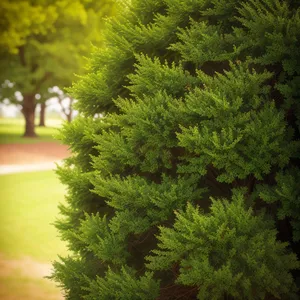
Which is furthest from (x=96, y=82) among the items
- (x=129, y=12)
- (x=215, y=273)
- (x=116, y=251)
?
(x=215, y=273)

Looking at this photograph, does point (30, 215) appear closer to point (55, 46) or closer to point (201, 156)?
point (201, 156)

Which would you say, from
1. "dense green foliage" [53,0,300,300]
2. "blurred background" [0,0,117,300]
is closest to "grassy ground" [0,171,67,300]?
"blurred background" [0,0,117,300]

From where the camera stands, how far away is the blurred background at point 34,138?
23.6ft

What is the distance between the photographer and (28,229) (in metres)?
9.66

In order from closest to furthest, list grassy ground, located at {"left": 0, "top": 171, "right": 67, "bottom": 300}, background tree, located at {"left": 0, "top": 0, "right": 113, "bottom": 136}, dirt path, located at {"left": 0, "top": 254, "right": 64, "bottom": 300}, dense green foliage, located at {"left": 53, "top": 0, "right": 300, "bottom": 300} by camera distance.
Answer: dense green foliage, located at {"left": 53, "top": 0, "right": 300, "bottom": 300}
dirt path, located at {"left": 0, "top": 254, "right": 64, "bottom": 300}
grassy ground, located at {"left": 0, "top": 171, "right": 67, "bottom": 300}
background tree, located at {"left": 0, "top": 0, "right": 113, "bottom": 136}

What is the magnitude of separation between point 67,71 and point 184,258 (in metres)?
23.1

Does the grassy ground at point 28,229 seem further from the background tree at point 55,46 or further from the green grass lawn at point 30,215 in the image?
the background tree at point 55,46

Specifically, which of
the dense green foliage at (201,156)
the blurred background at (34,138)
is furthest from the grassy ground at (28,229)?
the dense green foliage at (201,156)

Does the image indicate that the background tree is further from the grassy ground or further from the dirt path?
the dirt path

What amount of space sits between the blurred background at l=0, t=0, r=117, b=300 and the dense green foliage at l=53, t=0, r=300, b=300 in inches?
42.6

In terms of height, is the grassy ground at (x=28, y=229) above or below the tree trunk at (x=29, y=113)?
below

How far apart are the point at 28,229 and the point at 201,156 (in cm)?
773

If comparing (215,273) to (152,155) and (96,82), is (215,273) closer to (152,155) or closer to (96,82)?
(152,155)

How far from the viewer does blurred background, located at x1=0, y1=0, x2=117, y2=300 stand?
719 centimetres
